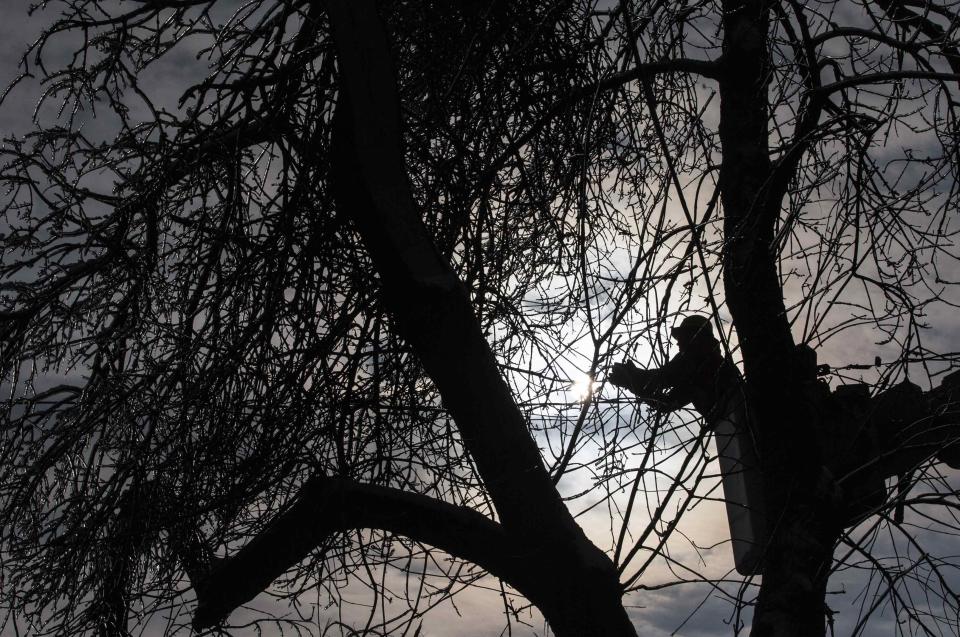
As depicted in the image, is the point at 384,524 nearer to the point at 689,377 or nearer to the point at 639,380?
the point at 639,380

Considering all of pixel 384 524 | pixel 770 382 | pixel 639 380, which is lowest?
pixel 384 524

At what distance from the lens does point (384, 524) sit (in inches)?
105

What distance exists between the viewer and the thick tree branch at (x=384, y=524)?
2607 mm

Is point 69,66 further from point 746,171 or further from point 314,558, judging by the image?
point 746,171

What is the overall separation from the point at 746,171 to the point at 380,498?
80.6 inches

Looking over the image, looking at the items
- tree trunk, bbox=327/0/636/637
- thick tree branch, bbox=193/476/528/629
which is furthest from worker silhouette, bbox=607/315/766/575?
thick tree branch, bbox=193/476/528/629

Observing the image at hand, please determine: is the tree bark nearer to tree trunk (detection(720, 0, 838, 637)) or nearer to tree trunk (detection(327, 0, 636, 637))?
tree trunk (detection(327, 0, 636, 637))

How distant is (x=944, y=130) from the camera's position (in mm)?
3275

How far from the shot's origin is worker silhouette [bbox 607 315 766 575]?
2.69m

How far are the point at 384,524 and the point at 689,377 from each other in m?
1.12

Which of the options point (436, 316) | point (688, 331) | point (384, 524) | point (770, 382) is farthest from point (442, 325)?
point (770, 382)

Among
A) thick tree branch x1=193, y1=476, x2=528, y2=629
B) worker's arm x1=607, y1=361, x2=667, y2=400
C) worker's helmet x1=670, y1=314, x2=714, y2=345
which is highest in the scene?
worker's helmet x1=670, y1=314, x2=714, y2=345

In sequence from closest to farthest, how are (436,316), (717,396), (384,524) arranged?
(436,316) < (384,524) < (717,396)

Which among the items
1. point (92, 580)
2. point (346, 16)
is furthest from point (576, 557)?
point (92, 580)
